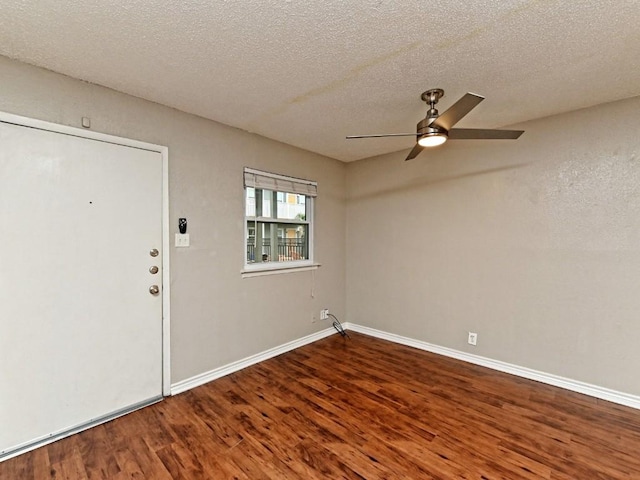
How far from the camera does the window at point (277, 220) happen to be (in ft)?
10.4

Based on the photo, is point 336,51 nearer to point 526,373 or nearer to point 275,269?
point 275,269

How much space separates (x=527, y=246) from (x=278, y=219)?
8.42ft

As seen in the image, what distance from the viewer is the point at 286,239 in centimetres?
362

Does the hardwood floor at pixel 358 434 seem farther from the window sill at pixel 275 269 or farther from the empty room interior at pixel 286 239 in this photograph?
the window sill at pixel 275 269

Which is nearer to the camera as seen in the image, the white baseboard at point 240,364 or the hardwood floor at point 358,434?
the hardwood floor at point 358,434

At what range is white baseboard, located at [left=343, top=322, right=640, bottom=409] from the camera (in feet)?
7.79

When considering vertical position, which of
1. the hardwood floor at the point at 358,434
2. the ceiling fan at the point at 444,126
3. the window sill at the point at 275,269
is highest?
the ceiling fan at the point at 444,126

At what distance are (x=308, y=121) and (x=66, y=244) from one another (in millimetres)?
2129

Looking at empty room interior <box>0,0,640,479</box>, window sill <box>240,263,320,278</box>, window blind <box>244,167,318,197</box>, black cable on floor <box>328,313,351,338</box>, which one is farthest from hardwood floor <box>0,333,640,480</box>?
window blind <box>244,167,318,197</box>

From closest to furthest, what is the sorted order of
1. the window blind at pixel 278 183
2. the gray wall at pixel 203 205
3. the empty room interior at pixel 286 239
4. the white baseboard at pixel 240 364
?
1. the empty room interior at pixel 286 239
2. the gray wall at pixel 203 205
3. the white baseboard at pixel 240 364
4. the window blind at pixel 278 183

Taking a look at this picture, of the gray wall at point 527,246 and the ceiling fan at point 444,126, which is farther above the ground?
the ceiling fan at point 444,126

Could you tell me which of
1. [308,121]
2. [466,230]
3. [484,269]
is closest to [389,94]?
[308,121]

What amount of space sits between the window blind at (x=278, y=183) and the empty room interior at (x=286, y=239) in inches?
1.2

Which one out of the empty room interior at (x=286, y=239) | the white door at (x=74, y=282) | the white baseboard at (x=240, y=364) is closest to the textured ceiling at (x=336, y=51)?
the empty room interior at (x=286, y=239)
